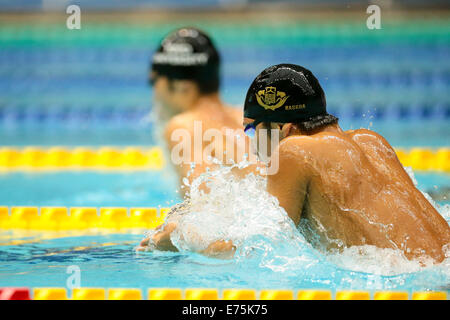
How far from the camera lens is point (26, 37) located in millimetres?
10227

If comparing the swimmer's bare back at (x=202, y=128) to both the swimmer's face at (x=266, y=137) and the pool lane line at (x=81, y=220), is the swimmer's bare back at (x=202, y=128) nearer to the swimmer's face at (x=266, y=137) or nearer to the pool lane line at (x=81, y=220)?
the pool lane line at (x=81, y=220)

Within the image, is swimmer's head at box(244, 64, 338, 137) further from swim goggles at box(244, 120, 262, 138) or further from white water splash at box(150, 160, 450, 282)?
white water splash at box(150, 160, 450, 282)

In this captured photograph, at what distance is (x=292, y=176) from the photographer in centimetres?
237

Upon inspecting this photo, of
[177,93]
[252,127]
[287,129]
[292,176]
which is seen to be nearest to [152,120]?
[177,93]

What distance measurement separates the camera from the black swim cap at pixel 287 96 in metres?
2.42

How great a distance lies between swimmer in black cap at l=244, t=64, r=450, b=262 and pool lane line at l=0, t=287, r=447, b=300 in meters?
0.14

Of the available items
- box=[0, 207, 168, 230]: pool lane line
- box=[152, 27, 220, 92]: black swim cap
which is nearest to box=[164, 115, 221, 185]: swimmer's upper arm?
box=[152, 27, 220, 92]: black swim cap

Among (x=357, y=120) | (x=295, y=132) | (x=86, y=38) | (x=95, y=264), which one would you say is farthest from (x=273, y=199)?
(x=86, y=38)

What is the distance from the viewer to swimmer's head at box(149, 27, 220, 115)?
3420mm

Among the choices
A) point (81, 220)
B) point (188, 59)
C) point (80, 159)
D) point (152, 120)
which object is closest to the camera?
→ point (188, 59)

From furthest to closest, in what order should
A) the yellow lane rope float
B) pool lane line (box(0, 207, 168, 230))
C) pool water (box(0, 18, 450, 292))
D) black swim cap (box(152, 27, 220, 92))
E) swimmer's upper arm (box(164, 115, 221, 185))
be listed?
the yellow lane rope float, pool lane line (box(0, 207, 168, 230)), black swim cap (box(152, 27, 220, 92)), swimmer's upper arm (box(164, 115, 221, 185)), pool water (box(0, 18, 450, 292))

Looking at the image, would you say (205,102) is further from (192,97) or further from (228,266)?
(228,266)

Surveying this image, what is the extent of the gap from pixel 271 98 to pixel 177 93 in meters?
1.11
